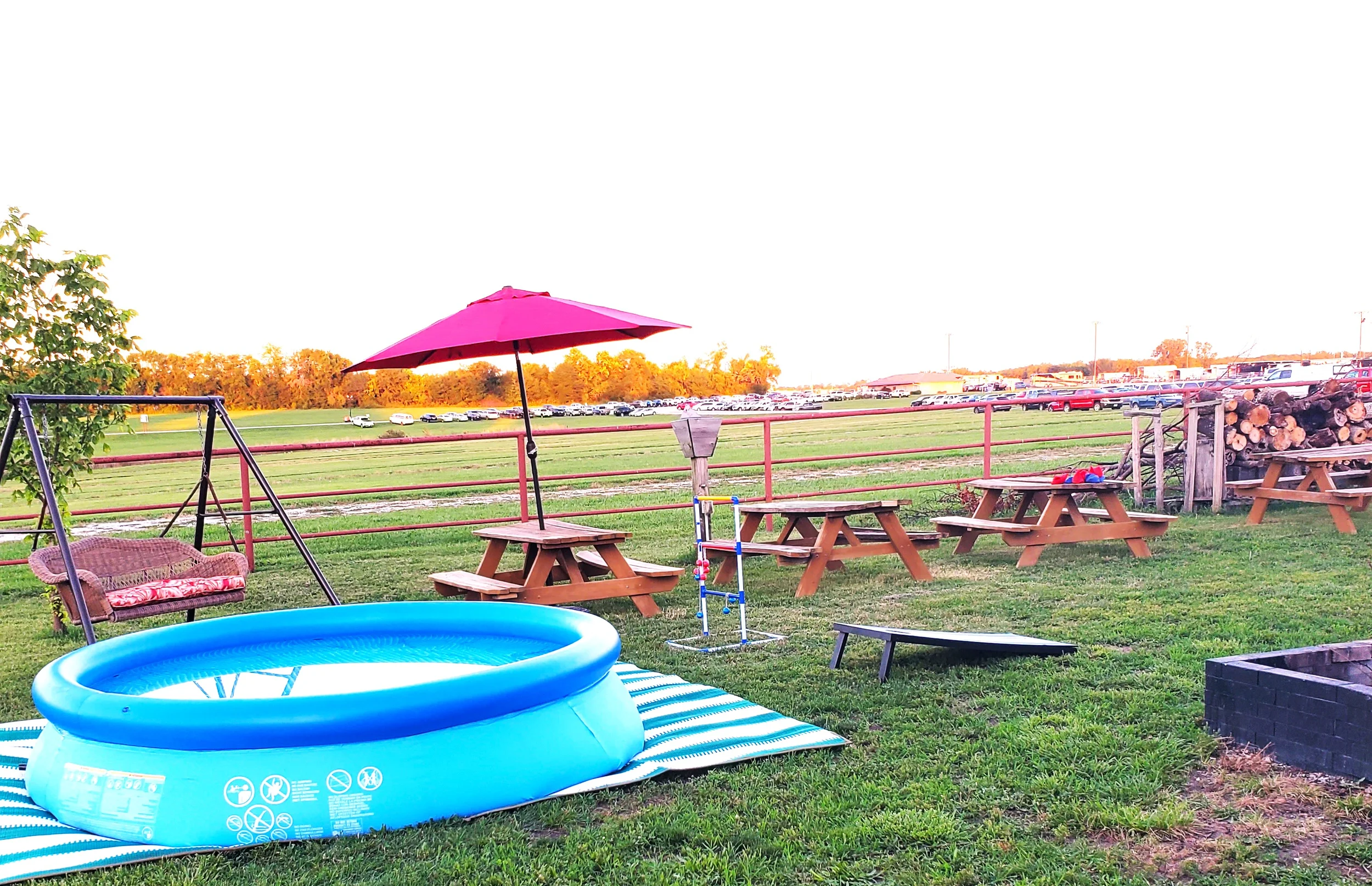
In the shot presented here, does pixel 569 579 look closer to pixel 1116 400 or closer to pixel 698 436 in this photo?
pixel 698 436

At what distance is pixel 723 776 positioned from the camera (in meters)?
3.48

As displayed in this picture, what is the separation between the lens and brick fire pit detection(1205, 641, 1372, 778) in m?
3.13

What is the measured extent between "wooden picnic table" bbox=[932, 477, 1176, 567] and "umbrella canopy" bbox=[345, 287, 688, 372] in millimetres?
3133

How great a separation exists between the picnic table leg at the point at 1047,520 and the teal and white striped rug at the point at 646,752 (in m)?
3.74

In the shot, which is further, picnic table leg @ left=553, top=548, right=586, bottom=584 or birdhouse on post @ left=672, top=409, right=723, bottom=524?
picnic table leg @ left=553, top=548, right=586, bottom=584

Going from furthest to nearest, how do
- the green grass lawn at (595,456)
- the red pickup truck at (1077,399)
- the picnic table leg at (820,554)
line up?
the green grass lawn at (595,456) < the red pickup truck at (1077,399) < the picnic table leg at (820,554)

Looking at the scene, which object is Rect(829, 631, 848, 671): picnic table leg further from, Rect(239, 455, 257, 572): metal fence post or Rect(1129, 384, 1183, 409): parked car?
Rect(1129, 384, 1183, 409): parked car

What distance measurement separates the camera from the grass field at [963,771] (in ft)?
9.08

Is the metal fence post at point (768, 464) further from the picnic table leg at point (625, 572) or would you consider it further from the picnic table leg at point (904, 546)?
the picnic table leg at point (625, 572)

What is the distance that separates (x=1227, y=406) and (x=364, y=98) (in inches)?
397

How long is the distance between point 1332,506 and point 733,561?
17.0ft

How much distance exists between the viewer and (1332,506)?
8.75 m

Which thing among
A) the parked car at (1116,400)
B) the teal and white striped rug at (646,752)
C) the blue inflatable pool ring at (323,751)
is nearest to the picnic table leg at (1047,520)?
the parked car at (1116,400)

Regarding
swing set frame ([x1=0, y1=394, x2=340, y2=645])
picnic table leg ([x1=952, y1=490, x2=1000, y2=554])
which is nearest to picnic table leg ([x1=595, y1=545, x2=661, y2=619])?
swing set frame ([x1=0, y1=394, x2=340, y2=645])
